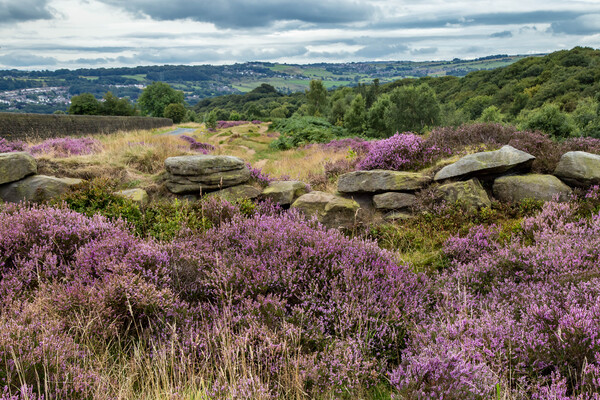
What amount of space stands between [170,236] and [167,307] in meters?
2.42

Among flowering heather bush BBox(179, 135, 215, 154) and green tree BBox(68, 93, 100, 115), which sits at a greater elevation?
green tree BBox(68, 93, 100, 115)

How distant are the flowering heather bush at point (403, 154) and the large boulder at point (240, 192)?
2733mm

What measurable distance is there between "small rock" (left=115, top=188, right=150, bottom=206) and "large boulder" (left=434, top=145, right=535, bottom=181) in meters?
6.10

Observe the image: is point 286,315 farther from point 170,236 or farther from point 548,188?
point 548,188

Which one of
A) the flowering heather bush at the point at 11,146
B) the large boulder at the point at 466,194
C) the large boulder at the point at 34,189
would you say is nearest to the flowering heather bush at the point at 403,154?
the large boulder at the point at 466,194

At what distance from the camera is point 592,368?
88.0 inches

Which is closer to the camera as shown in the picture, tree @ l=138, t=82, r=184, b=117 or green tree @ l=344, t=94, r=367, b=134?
green tree @ l=344, t=94, r=367, b=134

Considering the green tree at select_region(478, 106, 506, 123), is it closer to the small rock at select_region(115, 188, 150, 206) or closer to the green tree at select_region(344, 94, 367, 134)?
the green tree at select_region(344, 94, 367, 134)

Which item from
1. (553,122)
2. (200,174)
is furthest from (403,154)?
(553,122)

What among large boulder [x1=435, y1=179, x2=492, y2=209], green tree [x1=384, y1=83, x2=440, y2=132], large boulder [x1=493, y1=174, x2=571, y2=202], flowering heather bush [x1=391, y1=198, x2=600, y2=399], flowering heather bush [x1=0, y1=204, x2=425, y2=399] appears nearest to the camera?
flowering heather bush [x1=391, y1=198, x2=600, y2=399]

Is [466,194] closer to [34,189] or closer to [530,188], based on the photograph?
[530,188]

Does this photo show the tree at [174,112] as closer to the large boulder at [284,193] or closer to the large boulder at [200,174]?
the large boulder at [200,174]

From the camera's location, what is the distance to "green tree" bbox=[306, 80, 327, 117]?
46.8m

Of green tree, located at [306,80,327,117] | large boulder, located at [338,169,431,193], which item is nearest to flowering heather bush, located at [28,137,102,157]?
large boulder, located at [338,169,431,193]
